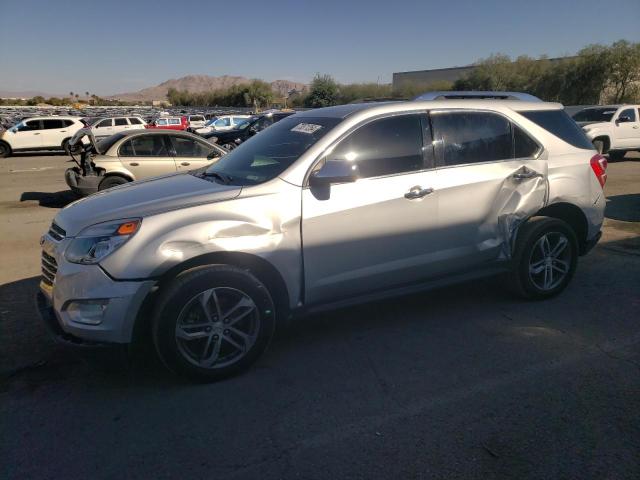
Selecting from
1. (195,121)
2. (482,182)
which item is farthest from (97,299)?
(195,121)

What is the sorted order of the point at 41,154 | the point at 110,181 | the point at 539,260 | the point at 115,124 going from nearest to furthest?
1. the point at 539,260
2. the point at 110,181
3. the point at 41,154
4. the point at 115,124

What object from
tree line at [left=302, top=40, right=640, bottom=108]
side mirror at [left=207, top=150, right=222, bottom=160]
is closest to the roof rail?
side mirror at [left=207, top=150, right=222, bottom=160]

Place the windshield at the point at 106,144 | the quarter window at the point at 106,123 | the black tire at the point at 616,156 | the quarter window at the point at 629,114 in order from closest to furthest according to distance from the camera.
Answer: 1. the windshield at the point at 106,144
2. the quarter window at the point at 629,114
3. the black tire at the point at 616,156
4. the quarter window at the point at 106,123

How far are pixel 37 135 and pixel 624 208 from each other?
23080 mm

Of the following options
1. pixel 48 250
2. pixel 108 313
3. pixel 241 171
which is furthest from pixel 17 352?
pixel 241 171

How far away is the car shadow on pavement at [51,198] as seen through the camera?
9.61 metres

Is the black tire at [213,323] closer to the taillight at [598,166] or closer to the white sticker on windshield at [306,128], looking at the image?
the white sticker on windshield at [306,128]

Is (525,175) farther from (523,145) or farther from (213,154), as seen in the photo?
(213,154)

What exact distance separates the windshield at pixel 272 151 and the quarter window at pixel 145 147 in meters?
5.69

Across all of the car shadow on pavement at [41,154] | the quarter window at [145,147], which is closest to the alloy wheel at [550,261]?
the quarter window at [145,147]

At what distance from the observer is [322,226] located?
320 centimetres

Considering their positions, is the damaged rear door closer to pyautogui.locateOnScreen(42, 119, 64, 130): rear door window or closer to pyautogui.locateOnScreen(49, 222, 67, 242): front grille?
pyautogui.locateOnScreen(49, 222, 67, 242): front grille

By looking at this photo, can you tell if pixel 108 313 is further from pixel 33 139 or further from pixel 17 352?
pixel 33 139

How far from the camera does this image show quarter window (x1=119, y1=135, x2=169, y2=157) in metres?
9.12
